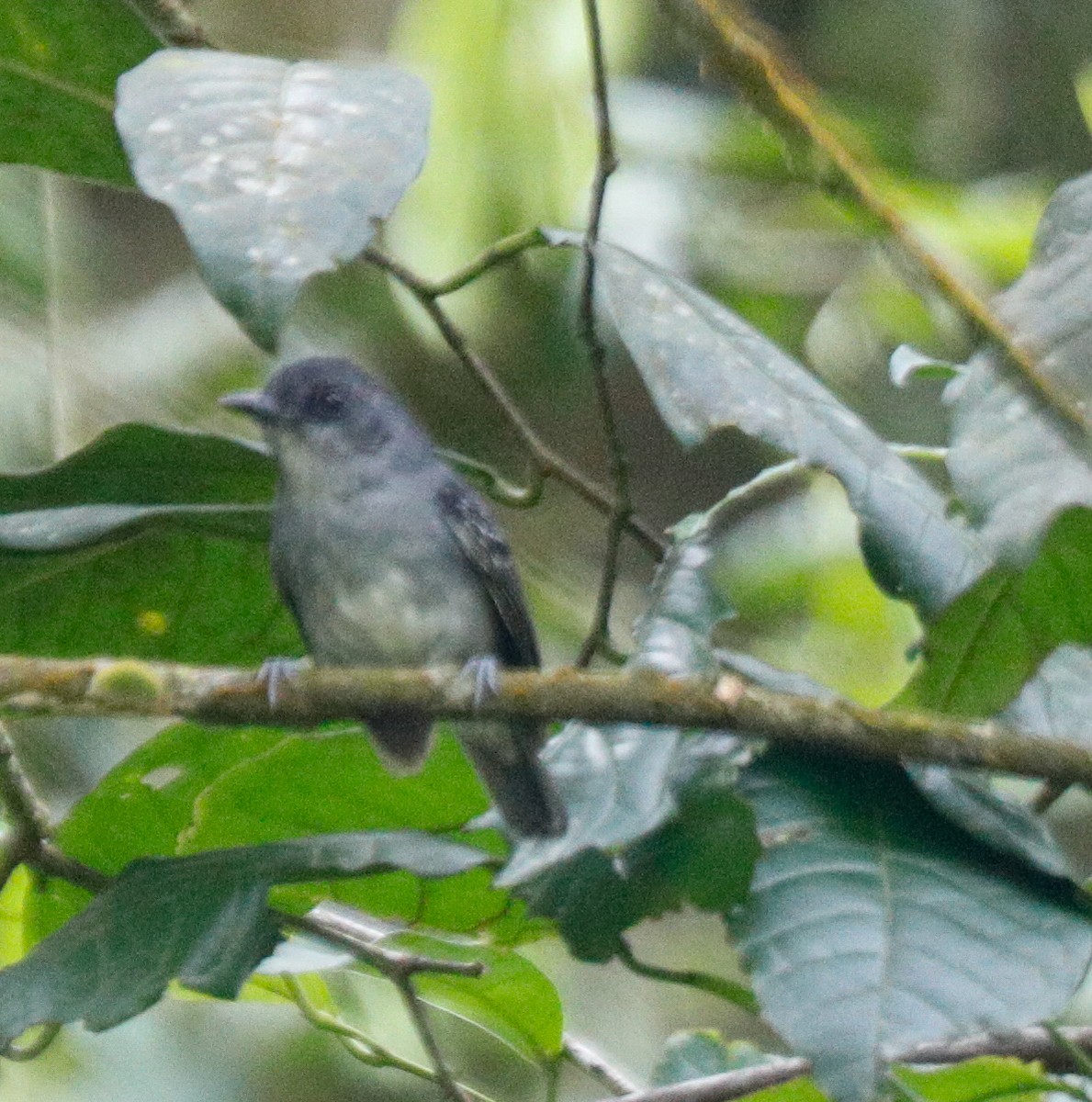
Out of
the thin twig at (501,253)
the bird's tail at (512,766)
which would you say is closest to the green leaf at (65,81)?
the thin twig at (501,253)

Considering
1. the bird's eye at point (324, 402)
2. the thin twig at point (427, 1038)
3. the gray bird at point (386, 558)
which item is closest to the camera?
the thin twig at point (427, 1038)

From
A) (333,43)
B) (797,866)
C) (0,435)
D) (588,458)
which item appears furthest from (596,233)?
(588,458)

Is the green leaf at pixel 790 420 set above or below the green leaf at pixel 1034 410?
below

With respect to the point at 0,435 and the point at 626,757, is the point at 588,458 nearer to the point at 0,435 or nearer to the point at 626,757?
the point at 0,435

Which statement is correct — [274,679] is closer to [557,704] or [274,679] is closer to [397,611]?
[557,704]

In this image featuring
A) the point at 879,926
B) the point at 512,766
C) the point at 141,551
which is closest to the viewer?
the point at 879,926

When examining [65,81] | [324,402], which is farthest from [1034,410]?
[324,402]

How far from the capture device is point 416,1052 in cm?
411

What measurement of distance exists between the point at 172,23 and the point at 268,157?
89cm

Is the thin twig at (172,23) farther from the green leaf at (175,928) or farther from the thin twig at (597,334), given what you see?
the green leaf at (175,928)

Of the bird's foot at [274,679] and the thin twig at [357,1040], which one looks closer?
the bird's foot at [274,679]

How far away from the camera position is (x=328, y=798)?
232 cm

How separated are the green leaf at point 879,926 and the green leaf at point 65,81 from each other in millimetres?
1346

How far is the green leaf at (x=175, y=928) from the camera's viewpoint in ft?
6.29
